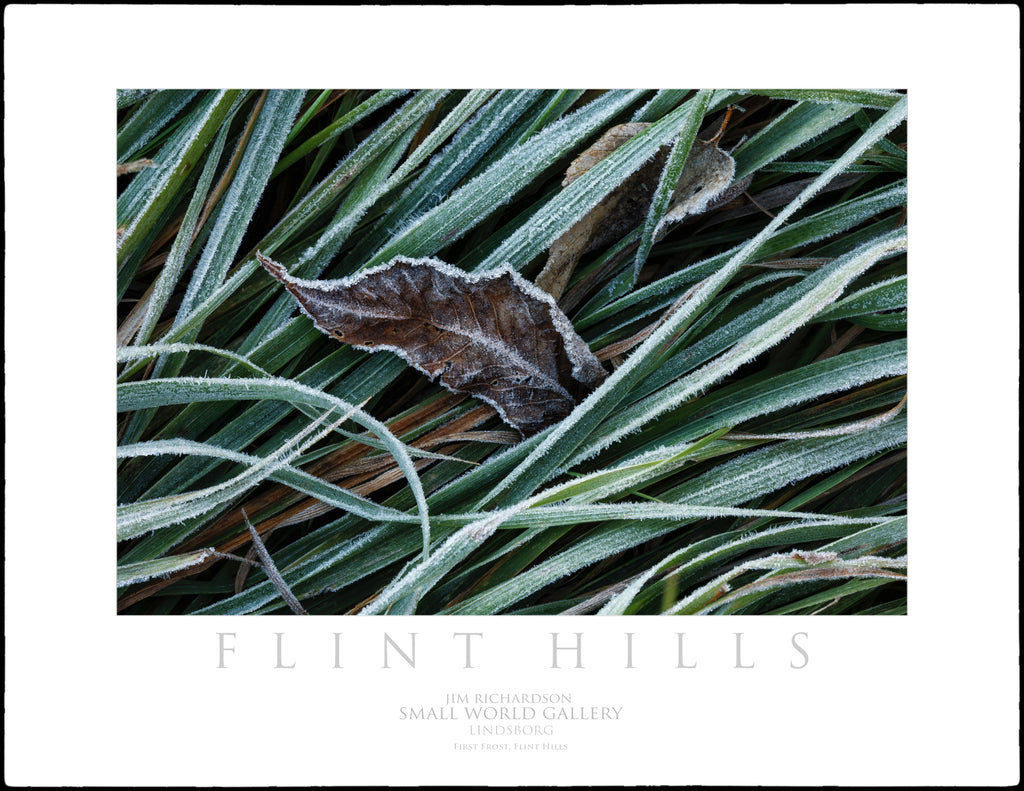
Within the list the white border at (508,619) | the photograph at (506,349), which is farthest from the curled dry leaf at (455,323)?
the white border at (508,619)

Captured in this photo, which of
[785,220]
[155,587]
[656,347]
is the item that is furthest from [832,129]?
[155,587]

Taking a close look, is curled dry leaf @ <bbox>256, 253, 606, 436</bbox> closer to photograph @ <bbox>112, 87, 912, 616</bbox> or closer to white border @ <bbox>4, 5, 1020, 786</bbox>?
photograph @ <bbox>112, 87, 912, 616</bbox>

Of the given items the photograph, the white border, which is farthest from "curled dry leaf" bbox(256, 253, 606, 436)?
the white border

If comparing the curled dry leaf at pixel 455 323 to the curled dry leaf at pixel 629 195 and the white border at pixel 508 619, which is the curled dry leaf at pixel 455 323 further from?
the white border at pixel 508 619

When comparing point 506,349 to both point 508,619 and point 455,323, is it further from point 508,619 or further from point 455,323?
point 508,619
